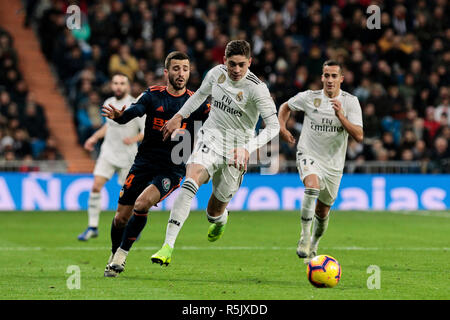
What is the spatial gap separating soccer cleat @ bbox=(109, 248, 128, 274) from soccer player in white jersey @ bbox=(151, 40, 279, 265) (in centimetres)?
76

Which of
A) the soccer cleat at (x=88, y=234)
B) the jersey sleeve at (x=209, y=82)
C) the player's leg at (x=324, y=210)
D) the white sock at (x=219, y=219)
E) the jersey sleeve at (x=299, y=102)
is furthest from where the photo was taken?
the soccer cleat at (x=88, y=234)

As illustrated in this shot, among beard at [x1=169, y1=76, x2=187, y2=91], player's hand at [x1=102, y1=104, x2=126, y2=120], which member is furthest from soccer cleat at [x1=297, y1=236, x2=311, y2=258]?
player's hand at [x1=102, y1=104, x2=126, y2=120]

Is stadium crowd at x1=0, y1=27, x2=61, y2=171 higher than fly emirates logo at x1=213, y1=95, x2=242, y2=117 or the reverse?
higher

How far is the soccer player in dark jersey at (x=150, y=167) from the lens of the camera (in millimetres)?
8617

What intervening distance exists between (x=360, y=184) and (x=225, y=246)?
26.0ft

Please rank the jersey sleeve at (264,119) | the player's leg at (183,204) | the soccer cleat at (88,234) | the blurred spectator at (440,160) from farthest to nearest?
the blurred spectator at (440,160)
the soccer cleat at (88,234)
the jersey sleeve at (264,119)
the player's leg at (183,204)

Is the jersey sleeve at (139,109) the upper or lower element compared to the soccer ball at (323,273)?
upper

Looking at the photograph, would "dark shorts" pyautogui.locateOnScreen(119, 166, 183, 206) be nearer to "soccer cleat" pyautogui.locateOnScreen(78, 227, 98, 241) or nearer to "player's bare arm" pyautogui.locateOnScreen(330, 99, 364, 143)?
"player's bare arm" pyautogui.locateOnScreen(330, 99, 364, 143)

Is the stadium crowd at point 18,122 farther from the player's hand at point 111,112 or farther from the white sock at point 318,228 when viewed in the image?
the player's hand at point 111,112

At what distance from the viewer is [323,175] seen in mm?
10203

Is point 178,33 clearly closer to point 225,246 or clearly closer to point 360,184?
point 360,184

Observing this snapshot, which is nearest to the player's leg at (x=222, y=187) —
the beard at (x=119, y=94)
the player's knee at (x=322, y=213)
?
the player's knee at (x=322, y=213)

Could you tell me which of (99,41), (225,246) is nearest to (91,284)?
(225,246)

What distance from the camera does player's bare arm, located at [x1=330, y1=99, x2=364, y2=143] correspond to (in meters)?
9.66
